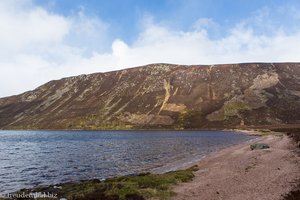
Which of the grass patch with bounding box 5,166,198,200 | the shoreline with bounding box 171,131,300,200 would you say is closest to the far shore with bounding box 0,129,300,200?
the shoreline with bounding box 171,131,300,200

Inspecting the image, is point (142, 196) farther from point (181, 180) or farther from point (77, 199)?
point (181, 180)

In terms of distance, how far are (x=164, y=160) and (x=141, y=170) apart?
39.8ft

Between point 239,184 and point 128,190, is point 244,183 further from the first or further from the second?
point 128,190

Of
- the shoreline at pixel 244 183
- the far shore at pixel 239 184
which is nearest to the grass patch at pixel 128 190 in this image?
the far shore at pixel 239 184

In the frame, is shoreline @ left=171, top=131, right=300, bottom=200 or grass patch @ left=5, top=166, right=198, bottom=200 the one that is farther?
grass patch @ left=5, top=166, right=198, bottom=200

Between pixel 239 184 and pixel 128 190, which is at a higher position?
pixel 128 190

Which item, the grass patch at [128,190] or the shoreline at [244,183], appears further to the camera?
the grass patch at [128,190]

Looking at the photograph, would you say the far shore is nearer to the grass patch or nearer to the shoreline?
the shoreline

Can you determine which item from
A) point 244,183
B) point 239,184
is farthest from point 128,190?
point 244,183

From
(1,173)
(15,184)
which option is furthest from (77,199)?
(1,173)

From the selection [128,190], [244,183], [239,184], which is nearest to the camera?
[128,190]

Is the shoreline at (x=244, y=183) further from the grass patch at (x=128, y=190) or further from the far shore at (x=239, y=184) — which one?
the grass patch at (x=128, y=190)

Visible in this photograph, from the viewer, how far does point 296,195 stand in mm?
23625

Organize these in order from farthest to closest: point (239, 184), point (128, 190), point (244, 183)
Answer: point (244, 183), point (239, 184), point (128, 190)
